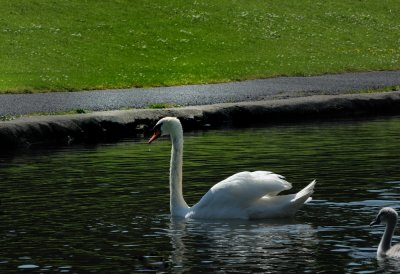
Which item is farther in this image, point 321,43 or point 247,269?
point 321,43

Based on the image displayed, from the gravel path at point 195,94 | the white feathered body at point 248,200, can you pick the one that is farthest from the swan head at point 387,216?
the gravel path at point 195,94

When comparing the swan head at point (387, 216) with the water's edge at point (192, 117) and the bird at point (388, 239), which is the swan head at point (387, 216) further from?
the water's edge at point (192, 117)

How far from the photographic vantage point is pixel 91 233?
1252 centimetres

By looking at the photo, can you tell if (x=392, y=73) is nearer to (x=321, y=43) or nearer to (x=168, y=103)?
(x=321, y=43)

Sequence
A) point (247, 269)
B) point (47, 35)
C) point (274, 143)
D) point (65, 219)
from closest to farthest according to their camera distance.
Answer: point (247, 269), point (65, 219), point (274, 143), point (47, 35)

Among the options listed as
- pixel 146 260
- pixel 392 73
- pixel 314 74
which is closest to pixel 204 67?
pixel 314 74

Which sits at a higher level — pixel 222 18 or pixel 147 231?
pixel 222 18

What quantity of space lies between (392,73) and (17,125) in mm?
17565

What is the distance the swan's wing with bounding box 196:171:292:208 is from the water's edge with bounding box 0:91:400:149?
8.79 meters

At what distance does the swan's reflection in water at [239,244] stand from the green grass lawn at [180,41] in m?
18.5

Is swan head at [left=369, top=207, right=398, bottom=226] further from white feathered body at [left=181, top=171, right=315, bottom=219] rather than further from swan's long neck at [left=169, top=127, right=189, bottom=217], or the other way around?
swan's long neck at [left=169, top=127, right=189, bottom=217]

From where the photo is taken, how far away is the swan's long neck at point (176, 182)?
13.6 metres

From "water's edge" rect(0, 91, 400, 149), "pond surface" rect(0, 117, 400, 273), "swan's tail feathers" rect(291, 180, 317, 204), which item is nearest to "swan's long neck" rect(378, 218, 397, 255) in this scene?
"pond surface" rect(0, 117, 400, 273)

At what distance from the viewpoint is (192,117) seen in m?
24.2
